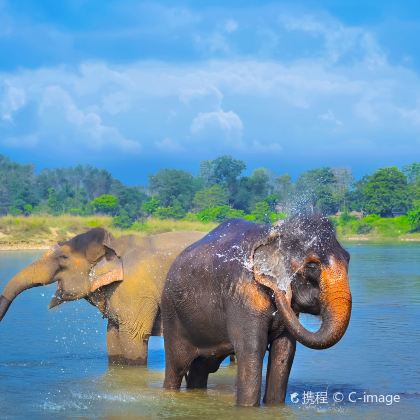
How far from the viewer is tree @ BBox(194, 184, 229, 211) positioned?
96562mm

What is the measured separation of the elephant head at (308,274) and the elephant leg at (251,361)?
42cm

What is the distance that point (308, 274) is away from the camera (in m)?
9.61

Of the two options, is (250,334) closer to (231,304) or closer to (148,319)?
(231,304)

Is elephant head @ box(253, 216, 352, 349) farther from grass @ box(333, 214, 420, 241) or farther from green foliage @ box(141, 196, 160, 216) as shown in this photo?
green foliage @ box(141, 196, 160, 216)

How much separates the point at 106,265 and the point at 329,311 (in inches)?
213

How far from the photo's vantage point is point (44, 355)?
51.0 feet

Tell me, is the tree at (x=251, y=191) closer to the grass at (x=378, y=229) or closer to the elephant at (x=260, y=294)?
the grass at (x=378, y=229)

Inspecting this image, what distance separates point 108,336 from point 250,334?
4.93 m

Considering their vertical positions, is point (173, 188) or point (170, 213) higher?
point (173, 188)

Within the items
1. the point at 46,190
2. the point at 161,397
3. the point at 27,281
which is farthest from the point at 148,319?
the point at 46,190

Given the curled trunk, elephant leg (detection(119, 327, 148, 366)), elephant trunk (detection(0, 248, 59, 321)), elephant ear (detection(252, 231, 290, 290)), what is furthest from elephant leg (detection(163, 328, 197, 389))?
elephant trunk (detection(0, 248, 59, 321))

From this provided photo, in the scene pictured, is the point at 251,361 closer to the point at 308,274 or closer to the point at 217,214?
the point at 308,274

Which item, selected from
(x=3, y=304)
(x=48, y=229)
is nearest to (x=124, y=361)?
(x=3, y=304)

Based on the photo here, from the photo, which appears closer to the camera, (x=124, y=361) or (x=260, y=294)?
(x=260, y=294)
